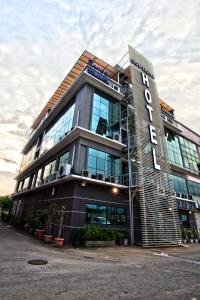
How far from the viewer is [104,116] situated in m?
20.2

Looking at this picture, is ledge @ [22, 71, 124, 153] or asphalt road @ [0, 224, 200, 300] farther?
ledge @ [22, 71, 124, 153]

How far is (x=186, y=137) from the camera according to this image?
3316 centimetres

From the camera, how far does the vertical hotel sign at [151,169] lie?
15.9m

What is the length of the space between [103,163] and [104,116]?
18.9 feet

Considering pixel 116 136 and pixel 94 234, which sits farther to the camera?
pixel 116 136

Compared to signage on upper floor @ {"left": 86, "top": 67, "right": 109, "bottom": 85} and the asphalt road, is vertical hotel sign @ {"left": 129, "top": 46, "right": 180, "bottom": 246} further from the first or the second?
the asphalt road

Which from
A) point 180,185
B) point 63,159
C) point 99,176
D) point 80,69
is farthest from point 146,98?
point 180,185

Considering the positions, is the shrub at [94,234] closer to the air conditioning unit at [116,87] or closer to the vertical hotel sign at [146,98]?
the vertical hotel sign at [146,98]

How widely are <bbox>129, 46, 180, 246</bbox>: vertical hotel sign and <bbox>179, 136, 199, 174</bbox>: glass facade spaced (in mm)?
11696

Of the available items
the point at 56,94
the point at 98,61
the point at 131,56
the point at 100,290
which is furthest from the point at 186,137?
the point at 100,290

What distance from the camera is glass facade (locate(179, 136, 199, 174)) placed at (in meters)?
30.6

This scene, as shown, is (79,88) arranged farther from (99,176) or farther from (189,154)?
(189,154)

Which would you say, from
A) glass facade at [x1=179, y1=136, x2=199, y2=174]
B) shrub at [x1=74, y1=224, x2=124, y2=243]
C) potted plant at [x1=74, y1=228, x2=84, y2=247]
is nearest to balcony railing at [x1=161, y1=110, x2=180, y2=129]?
glass facade at [x1=179, y1=136, x2=199, y2=174]

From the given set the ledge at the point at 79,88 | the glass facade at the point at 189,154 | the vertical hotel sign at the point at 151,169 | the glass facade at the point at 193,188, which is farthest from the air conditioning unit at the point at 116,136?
the glass facade at the point at 193,188
